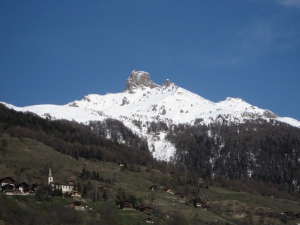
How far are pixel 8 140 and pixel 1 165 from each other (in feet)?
89.3

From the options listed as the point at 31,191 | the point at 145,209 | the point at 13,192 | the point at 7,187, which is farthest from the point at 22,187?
the point at 145,209

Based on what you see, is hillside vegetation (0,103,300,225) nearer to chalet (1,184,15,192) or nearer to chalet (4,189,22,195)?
chalet (4,189,22,195)

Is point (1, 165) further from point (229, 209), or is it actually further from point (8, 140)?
point (229, 209)

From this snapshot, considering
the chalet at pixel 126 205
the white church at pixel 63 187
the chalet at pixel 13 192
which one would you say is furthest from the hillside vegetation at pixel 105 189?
the chalet at pixel 13 192

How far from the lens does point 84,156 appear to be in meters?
180

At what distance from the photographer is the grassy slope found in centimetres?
11950

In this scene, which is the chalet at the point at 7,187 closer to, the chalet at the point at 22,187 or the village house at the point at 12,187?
the village house at the point at 12,187

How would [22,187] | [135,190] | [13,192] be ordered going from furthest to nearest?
[135,190] → [22,187] → [13,192]

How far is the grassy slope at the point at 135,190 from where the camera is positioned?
11950 centimetres

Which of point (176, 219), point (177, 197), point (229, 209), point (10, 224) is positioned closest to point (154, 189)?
point (177, 197)

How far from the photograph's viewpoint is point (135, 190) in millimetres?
135625

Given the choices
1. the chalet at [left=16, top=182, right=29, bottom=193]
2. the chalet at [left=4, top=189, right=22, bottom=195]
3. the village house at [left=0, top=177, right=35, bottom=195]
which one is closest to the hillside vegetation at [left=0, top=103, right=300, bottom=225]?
the chalet at [left=16, top=182, right=29, bottom=193]

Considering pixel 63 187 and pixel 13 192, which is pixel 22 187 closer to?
pixel 13 192

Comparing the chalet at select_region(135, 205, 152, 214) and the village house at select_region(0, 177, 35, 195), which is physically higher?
the village house at select_region(0, 177, 35, 195)
